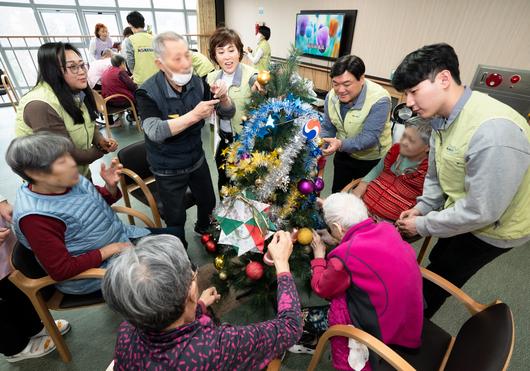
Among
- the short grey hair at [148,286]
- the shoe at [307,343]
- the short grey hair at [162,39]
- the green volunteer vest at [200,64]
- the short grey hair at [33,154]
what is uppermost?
the short grey hair at [162,39]

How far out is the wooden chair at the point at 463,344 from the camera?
30.0 inches

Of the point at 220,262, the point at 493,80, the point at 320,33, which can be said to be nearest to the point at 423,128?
the point at 220,262

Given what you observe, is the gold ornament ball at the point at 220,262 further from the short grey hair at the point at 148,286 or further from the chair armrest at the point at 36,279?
the short grey hair at the point at 148,286

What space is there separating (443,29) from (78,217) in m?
4.37

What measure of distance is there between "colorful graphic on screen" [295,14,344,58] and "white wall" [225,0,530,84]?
243mm

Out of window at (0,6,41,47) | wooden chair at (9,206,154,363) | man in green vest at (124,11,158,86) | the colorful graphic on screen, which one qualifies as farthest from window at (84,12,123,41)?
wooden chair at (9,206,154,363)

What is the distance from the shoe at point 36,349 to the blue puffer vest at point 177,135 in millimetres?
1154

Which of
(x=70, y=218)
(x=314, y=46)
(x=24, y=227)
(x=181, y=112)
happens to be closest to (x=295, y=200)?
(x=181, y=112)

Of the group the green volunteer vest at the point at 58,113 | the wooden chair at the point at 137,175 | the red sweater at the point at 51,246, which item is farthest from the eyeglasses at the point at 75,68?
the red sweater at the point at 51,246

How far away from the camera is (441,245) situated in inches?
57.9

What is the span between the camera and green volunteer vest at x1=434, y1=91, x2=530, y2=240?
3.28 feet

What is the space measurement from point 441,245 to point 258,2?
748cm

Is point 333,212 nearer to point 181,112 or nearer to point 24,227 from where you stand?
point 181,112

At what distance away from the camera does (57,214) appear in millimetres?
1170
